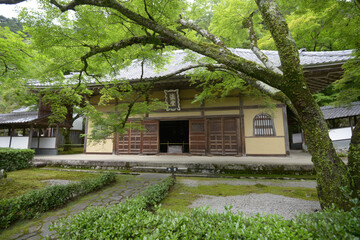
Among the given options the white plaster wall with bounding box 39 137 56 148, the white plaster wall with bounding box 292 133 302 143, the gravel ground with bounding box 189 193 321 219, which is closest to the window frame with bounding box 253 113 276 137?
the gravel ground with bounding box 189 193 321 219

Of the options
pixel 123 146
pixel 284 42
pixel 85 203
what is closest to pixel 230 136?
pixel 123 146

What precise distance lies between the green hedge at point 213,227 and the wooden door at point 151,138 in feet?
28.0

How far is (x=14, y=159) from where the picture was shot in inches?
306

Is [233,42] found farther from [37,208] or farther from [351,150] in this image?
[37,208]

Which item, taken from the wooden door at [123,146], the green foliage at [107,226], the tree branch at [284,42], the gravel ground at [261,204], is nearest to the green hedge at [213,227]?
the green foliage at [107,226]

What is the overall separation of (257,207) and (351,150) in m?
1.91

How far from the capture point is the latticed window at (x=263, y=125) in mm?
9055

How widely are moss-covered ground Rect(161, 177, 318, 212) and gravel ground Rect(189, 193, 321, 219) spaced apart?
25 cm

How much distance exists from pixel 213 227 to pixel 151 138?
366 inches

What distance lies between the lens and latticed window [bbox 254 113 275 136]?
905 centimetres

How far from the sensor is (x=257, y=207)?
3.52 meters

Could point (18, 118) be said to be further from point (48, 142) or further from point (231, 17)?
point (231, 17)

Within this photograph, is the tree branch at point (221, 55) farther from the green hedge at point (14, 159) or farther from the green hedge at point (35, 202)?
the green hedge at point (14, 159)

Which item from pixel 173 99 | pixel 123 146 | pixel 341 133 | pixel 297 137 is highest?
pixel 173 99
